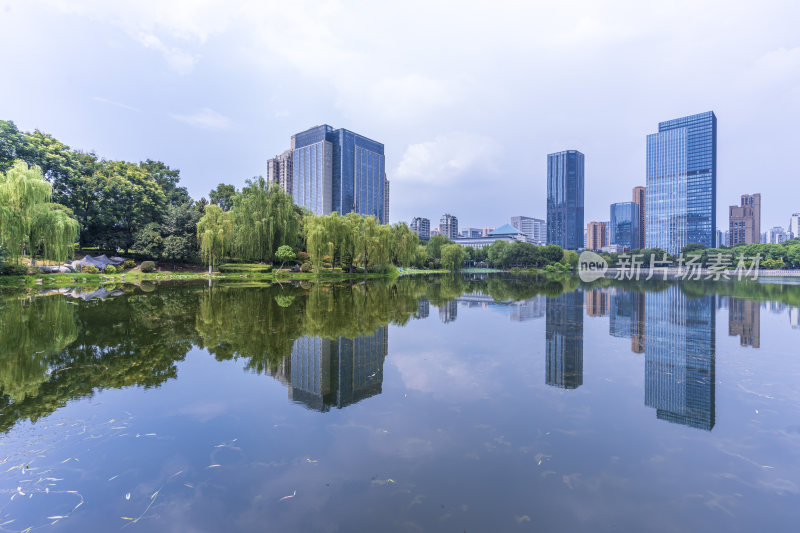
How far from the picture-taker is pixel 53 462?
3.78 meters

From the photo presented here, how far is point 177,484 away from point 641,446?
16.4 ft

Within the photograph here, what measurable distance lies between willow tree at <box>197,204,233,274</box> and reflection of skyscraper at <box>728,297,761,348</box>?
3753cm

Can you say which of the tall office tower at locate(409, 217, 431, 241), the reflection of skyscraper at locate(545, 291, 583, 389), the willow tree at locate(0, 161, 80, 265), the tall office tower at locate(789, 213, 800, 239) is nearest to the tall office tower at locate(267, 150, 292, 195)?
the tall office tower at locate(409, 217, 431, 241)

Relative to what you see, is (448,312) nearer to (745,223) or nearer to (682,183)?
(682,183)

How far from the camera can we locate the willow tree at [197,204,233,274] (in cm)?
3575

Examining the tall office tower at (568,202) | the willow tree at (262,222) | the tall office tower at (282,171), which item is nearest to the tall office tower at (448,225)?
the tall office tower at (568,202)

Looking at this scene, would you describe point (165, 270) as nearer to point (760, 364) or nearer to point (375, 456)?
point (375, 456)

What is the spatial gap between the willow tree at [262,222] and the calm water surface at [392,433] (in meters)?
28.9

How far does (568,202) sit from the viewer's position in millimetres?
191500

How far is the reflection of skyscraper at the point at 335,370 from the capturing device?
18.5ft

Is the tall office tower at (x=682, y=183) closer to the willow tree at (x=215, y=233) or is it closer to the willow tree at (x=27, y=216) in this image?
the willow tree at (x=215, y=233)

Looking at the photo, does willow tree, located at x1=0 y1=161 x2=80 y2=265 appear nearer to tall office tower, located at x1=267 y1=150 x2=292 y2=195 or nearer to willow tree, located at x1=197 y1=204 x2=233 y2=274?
willow tree, located at x1=197 y1=204 x2=233 y2=274

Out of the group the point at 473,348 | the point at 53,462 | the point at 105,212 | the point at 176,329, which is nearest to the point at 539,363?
the point at 473,348

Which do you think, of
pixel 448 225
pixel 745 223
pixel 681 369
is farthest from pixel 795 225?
pixel 681 369
